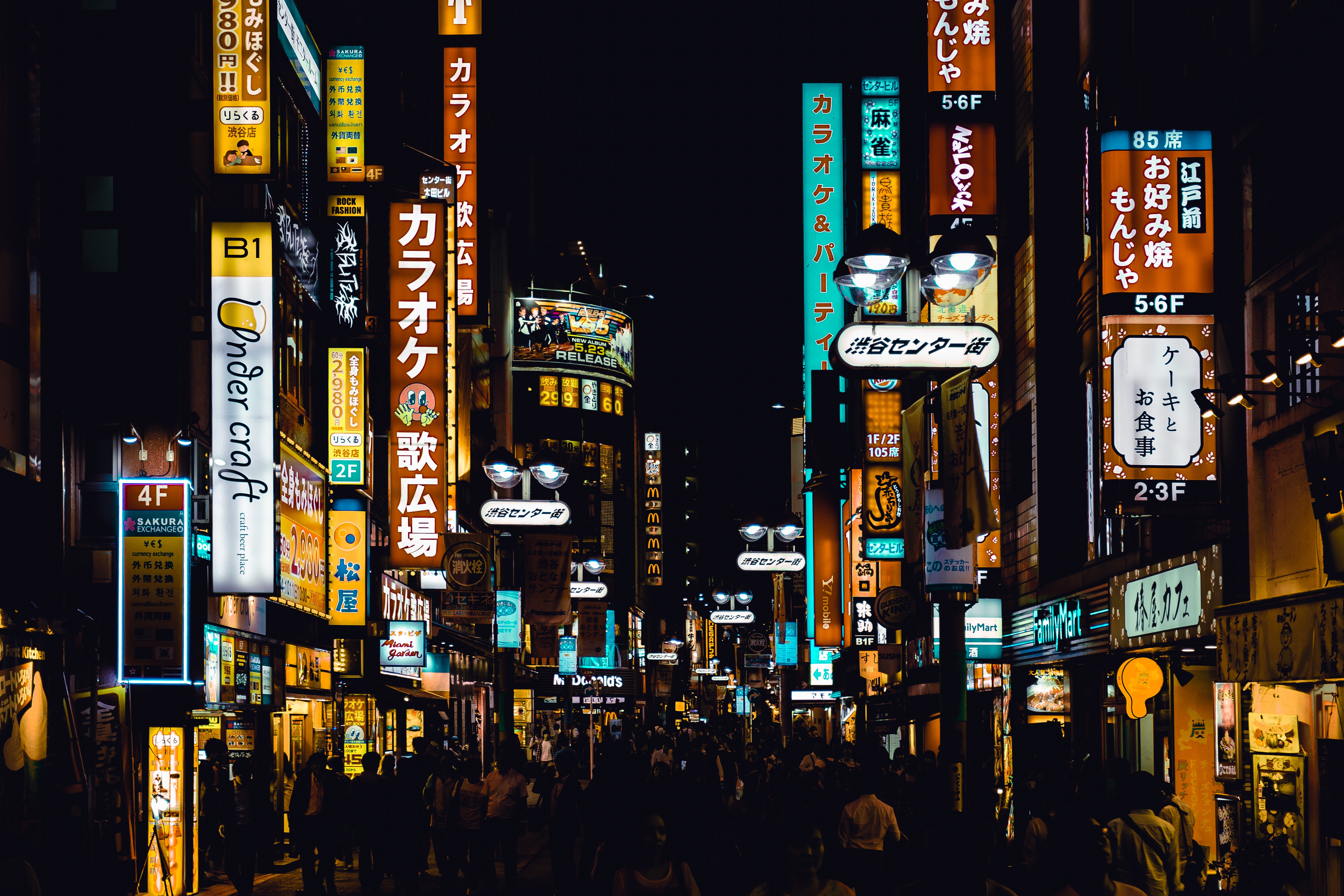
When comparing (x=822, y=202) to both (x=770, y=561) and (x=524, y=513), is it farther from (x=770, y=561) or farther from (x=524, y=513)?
(x=524, y=513)

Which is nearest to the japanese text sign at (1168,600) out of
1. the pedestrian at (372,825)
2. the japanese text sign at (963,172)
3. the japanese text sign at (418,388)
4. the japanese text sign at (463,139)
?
the japanese text sign at (963,172)

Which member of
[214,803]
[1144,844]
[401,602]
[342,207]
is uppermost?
[342,207]

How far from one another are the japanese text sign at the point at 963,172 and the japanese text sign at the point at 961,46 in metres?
0.78

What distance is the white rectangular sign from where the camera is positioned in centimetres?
1819

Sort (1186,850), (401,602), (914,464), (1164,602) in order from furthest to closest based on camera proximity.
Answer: (401,602), (1164,602), (914,464), (1186,850)

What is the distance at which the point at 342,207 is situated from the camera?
2961 centimetres

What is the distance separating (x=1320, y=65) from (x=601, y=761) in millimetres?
11463

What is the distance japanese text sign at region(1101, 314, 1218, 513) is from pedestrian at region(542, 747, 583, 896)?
27.0 ft

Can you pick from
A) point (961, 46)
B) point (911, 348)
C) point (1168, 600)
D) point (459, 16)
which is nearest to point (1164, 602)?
point (1168, 600)

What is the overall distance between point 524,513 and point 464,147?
10371mm

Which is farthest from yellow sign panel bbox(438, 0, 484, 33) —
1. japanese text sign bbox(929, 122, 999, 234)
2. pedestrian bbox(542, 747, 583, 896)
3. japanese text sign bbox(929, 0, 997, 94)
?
pedestrian bbox(542, 747, 583, 896)

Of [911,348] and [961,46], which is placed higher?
[961,46]

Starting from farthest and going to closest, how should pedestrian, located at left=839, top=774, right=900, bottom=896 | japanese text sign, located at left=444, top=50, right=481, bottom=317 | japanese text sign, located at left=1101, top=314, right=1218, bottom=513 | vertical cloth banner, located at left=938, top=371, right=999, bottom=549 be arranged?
japanese text sign, located at left=444, top=50, right=481, bottom=317
japanese text sign, located at left=1101, top=314, right=1218, bottom=513
vertical cloth banner, located at left=938, top=371, right=999, bottom=549
pedestrian, located at left=839, top=774, right=900, bottom=896

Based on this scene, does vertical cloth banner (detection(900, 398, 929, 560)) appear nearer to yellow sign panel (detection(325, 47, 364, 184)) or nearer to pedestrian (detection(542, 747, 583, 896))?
pedestrian (detection(542, 747, 583, 896))
